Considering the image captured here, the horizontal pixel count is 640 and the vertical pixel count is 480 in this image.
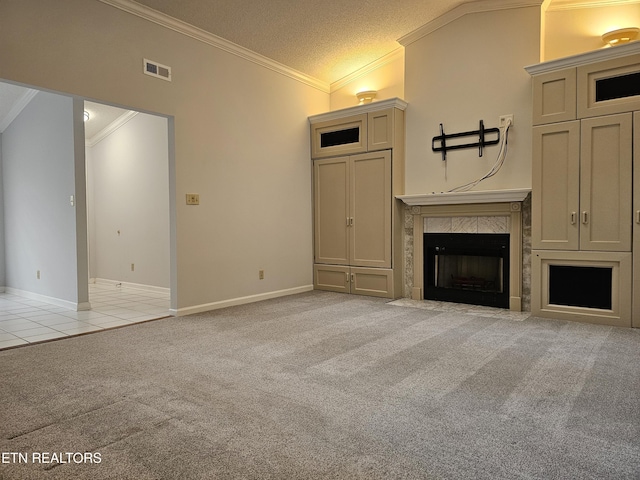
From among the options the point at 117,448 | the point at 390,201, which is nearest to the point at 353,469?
the point at 117,448

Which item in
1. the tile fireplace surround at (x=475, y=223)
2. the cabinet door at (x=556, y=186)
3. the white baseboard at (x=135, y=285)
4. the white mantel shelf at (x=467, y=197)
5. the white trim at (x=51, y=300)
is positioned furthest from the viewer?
the white baseboard at (x=135, y=285)

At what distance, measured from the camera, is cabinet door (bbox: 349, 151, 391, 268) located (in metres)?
5.30

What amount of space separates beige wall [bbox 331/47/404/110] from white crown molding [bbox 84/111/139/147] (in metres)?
3.21

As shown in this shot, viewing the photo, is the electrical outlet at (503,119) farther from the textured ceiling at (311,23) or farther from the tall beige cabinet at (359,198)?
the textured ceiling at (311,23)

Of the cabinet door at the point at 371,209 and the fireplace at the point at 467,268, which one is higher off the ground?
the cabinet door at the point at 371,209

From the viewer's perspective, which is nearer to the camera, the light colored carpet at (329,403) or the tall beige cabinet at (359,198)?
the light colored carpet at (329,403)

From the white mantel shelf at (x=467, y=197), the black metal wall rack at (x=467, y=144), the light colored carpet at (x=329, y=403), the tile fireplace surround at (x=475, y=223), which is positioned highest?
the black metal wall rack at (x=467, y=144)

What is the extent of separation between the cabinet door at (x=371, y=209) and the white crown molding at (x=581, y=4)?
2.36 meters

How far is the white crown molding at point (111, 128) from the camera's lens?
21.5 feet

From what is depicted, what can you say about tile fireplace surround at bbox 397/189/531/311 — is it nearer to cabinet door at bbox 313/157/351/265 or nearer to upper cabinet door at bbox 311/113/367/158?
cabinet door at bbox 313/157/351/265

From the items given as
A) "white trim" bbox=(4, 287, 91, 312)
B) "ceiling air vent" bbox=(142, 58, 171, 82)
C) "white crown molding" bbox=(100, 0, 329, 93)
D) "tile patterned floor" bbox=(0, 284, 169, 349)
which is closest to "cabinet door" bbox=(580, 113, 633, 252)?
"white crown molding" bbox=(100, 0, 329, 93)

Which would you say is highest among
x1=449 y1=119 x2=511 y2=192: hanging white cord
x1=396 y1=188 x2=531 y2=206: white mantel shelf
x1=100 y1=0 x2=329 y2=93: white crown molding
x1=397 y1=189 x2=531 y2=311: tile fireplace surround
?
x1=100 y1=0 x2=329 y2=93: white crown molding

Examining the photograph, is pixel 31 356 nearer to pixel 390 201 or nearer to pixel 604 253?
pixel 390 201

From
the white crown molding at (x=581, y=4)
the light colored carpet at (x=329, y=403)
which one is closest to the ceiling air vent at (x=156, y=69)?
the light colored carpet at (x=329, y=403)
